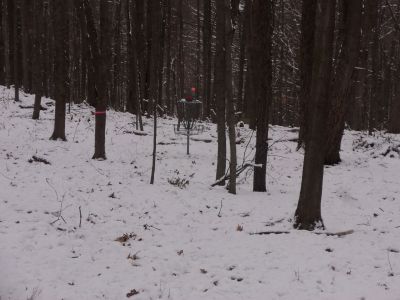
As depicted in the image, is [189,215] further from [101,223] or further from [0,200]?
[0,200]

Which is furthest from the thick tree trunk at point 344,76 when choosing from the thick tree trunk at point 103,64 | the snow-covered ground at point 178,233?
the thick tree trunk at point 103,64

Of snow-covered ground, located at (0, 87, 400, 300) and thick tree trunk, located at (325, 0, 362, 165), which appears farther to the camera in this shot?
thick tree trunk, located at (325, 0, 362, 165)

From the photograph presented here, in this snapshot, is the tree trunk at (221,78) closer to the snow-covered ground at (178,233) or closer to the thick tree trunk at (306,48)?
the snow-covered ground at (178,233)

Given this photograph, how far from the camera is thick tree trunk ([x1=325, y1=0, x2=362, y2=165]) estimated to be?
27.6ft

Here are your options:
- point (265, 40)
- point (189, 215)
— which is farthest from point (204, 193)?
point (265, 40)

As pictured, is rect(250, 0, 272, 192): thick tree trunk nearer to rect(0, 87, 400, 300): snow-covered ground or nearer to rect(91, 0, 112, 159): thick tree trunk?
rect(0, 87, 400, 300): snow-covered ground

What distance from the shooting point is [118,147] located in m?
13.0

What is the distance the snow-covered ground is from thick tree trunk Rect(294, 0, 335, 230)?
0.45m

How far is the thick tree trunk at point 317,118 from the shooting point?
597cm

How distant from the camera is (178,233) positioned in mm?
6691

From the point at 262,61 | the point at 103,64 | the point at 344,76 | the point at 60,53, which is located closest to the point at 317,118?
the point at 262,61

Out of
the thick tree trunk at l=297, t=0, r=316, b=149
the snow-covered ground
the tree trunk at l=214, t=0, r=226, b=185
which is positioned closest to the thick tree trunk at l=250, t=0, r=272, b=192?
the tree trunk at l=214, t=0, r=226, b=185

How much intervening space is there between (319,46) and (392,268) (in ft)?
10.7

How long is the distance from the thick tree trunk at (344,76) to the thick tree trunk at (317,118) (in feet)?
7.50
